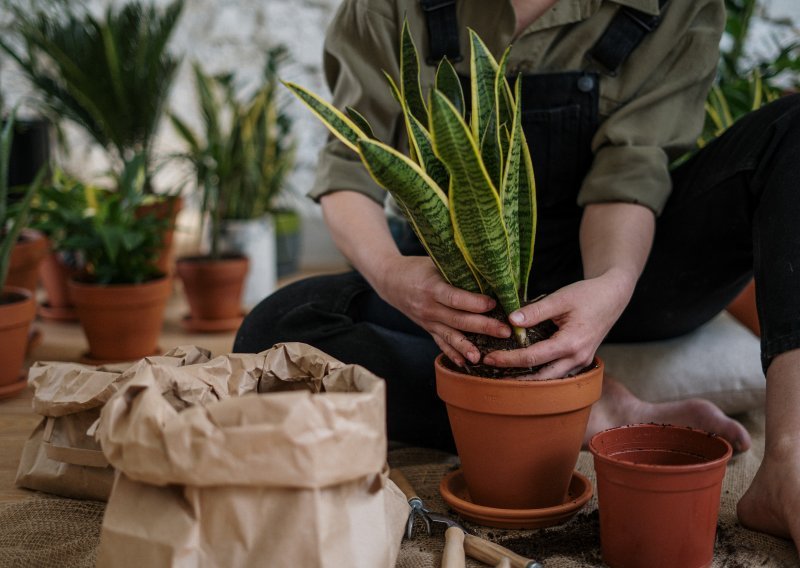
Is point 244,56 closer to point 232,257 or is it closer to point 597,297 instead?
point 232,257

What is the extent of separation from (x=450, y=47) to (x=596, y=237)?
0.39 meters

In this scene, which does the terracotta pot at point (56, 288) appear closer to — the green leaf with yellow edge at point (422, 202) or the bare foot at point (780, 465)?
the green leaf with yellow edge at point (422, 202)

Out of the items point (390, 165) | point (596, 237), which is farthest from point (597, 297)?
point (390, 165)

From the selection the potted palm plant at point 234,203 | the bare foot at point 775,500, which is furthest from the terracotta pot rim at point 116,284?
the bare foot at point 775,500

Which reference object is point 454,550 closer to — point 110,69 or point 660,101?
point 660,101

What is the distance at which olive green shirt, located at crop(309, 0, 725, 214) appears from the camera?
4.56 feet

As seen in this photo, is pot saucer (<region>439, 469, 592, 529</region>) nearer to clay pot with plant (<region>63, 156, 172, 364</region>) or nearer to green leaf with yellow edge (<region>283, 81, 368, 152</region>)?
green leaf with yellow edge (<region>283, 81, 368, 152</region>)

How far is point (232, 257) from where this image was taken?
2.62m

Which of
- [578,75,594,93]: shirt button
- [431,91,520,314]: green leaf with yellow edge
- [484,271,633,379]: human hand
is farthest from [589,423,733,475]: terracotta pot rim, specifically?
[578,75,594,93]: shirt button

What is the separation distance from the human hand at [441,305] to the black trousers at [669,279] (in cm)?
23

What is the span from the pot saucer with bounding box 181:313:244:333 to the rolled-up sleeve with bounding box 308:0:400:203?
1.09 metres

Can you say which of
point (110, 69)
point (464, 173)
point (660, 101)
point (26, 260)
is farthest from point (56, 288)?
point (464, 173)

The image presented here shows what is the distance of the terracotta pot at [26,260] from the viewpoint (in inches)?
87.1

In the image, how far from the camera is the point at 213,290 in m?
2.48
